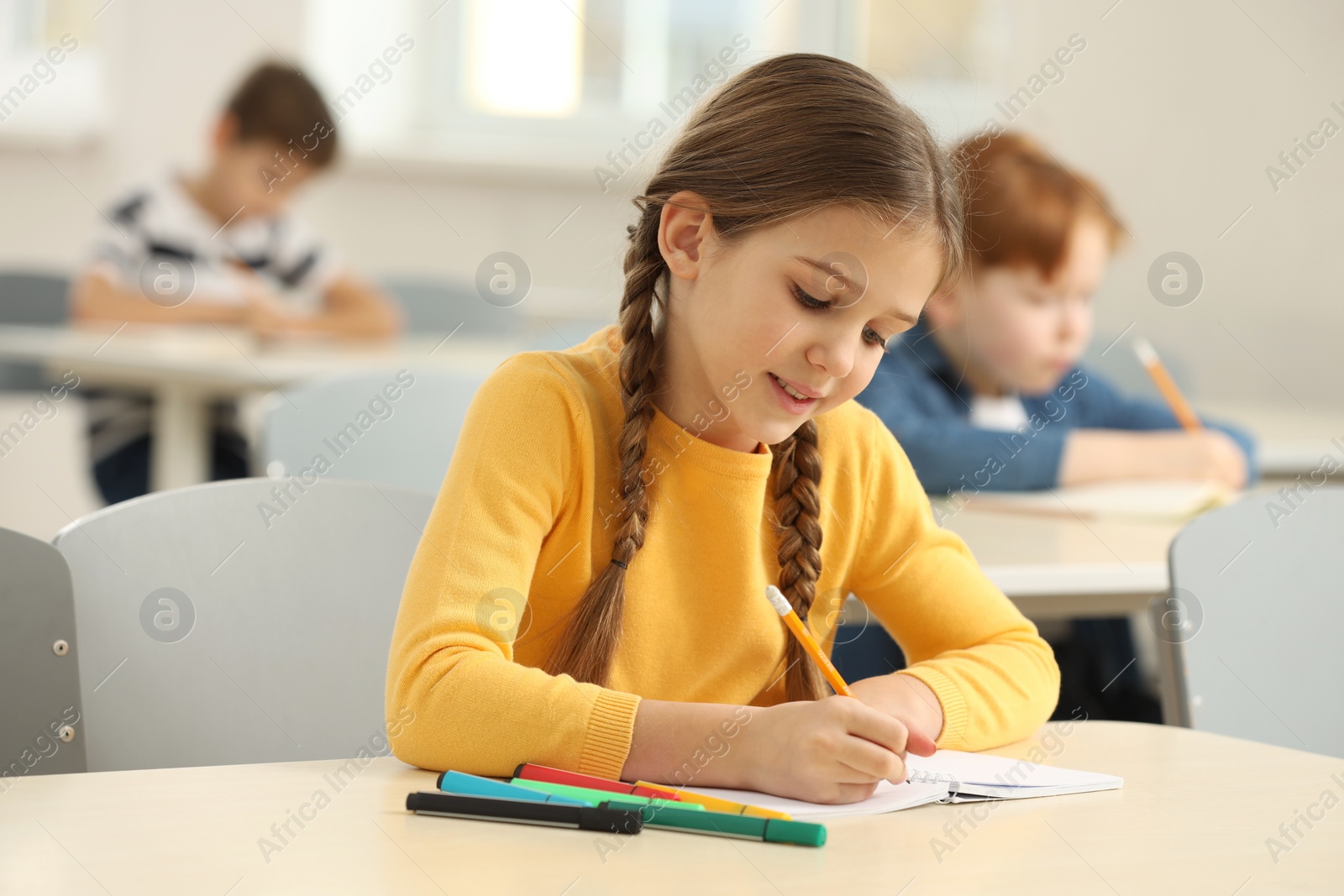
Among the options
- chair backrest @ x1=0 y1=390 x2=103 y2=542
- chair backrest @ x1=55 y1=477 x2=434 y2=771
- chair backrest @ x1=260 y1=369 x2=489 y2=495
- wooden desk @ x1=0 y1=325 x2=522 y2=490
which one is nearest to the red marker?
chair backrest @ x1=55 y1=477 x2=434 y2=771

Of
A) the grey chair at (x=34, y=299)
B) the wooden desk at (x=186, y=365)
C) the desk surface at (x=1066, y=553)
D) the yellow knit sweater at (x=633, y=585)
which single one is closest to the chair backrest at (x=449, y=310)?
the wooden desk at (x=186, y=365)

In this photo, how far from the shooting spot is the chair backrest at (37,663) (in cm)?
94

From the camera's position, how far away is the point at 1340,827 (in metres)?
0.77

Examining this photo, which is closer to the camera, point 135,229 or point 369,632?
point 369,632

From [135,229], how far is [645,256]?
Answer: 2675 mm

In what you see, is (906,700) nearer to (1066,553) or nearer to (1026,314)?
(1066,553)

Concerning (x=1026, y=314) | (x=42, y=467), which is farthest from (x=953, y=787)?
(x=42, y=467)

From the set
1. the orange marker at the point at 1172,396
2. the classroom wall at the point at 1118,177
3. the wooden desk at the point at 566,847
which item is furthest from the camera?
the classroom wall at the point at 1118,177

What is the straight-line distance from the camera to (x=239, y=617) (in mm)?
1085

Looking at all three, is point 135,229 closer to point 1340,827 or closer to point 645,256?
point 645,256

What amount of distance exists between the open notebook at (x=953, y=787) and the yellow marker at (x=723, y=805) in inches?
0.6

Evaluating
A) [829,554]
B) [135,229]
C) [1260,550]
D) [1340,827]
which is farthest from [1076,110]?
[1340,827]

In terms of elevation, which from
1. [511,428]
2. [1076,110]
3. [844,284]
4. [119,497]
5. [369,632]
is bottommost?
[119,497]

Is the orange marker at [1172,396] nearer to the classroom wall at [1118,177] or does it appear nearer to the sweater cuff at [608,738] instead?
the classroom wall at [1118,177]
